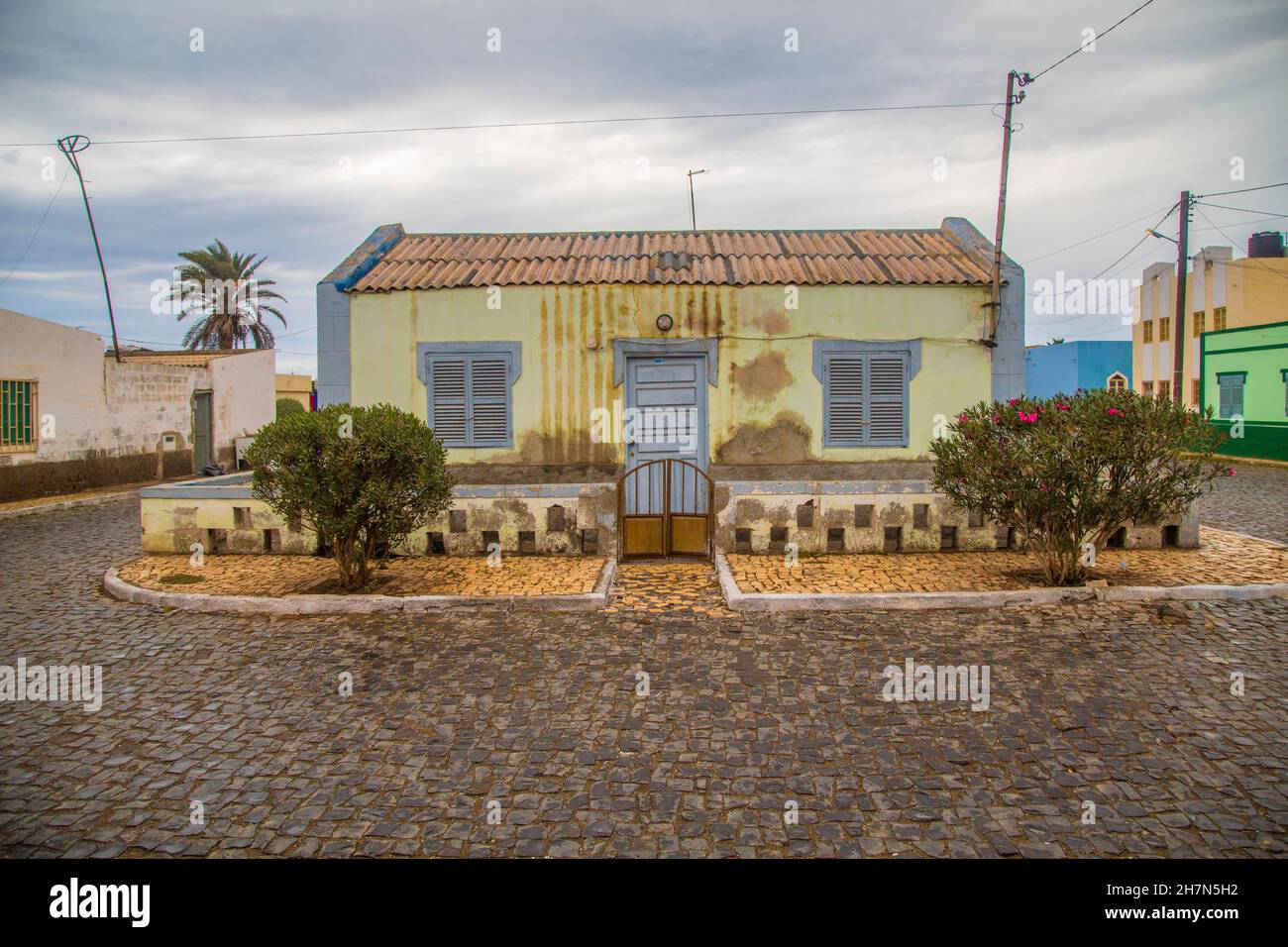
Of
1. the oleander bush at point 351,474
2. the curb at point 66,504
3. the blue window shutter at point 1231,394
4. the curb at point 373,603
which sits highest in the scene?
the blue window shutter at point 1231,394

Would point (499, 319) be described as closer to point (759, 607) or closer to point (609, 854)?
point (759, 607)

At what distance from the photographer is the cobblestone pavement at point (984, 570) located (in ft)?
27.6

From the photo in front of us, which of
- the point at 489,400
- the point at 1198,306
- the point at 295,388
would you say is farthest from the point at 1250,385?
the point at 295,388

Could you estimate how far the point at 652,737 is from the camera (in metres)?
5.03

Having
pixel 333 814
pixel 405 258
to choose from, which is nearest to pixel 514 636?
pixel 333 814

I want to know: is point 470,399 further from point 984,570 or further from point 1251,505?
point 1251,505

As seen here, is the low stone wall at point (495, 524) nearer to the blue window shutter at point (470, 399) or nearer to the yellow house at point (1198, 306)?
the blue window shutter at point (470, 399)

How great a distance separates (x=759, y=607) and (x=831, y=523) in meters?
2.66

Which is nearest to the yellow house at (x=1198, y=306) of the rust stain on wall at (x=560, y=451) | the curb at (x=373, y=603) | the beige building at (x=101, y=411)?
the rust stain on wall at (x=560, y=451)

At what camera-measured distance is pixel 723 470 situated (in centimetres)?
1149

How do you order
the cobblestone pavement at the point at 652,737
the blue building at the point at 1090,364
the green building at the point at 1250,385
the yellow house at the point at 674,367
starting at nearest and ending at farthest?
1. the cobblestone pavement at the point at 652,737
2. the yellow house at the point at 674,367
3. the green building at the point at 1250,385
4. the blue building at the point at 1090,364

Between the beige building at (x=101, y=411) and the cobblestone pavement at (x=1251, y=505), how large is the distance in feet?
70.5

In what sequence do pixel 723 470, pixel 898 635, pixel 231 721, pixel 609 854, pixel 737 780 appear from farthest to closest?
pixel 723 470 < pixel 898 635 < pixel 231 721 < pixel 737 780 < pixel 609 854

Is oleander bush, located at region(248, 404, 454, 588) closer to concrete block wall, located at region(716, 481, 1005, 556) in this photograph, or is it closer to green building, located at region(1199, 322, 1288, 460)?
concrete block wall, located at region(716, 481, 1005, 556)
